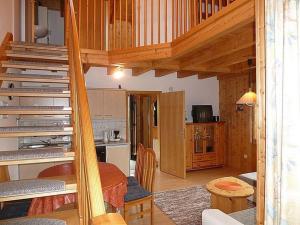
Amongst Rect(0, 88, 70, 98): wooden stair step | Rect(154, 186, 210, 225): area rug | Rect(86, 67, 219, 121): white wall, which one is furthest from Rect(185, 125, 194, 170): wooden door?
Rect(0, 88, 70, 98): wooden stair step

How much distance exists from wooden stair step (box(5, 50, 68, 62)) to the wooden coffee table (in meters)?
2.64

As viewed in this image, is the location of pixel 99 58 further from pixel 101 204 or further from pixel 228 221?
pixel 101 204

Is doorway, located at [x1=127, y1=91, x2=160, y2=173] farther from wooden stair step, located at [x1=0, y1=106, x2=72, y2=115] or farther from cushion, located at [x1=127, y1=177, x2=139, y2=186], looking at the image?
wooden stair step, located at [x1=0, y1=106, x2=72, y2=115]

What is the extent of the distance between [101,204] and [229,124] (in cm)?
577

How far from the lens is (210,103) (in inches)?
250

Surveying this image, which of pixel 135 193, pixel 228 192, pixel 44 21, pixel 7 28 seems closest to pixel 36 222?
pixel 135 193

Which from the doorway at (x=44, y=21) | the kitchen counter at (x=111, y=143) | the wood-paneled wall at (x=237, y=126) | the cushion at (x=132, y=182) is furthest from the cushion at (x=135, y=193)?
the doorway at (x=44, y=21)

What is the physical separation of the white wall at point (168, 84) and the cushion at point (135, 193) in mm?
2818

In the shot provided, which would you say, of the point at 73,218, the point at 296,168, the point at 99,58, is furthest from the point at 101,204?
the point at 99,58

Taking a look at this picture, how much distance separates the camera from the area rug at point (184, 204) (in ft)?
10.6

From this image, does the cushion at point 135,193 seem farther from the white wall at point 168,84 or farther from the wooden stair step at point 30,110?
the white wall at point 168,84

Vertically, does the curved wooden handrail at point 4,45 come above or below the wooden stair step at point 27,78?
above

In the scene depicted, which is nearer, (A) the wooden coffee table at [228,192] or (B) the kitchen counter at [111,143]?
(A) the wooden coffee table at [228,192]

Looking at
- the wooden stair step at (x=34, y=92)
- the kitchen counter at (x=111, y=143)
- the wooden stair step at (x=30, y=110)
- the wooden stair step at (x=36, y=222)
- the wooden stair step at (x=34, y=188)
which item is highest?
the wooden stair step at (x=34, y=92)
